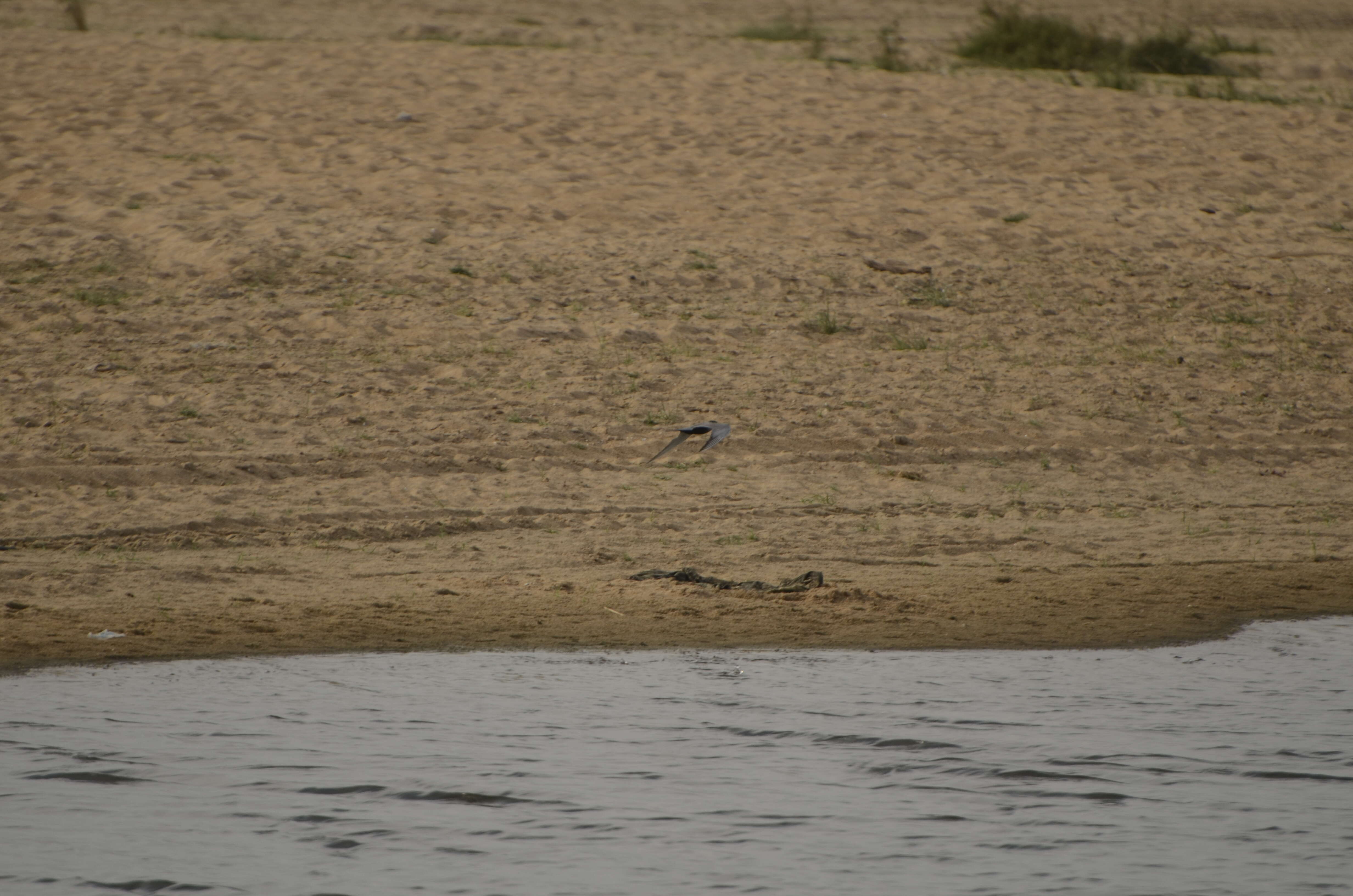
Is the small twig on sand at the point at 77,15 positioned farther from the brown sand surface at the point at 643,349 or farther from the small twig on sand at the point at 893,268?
the small twig on sand at the point at 893,268

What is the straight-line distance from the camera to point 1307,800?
4691 mm

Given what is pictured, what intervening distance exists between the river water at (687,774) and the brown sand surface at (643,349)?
18.4 inches

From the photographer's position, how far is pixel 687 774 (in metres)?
4.75

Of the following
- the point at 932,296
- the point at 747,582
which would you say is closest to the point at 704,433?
the point at 747,582

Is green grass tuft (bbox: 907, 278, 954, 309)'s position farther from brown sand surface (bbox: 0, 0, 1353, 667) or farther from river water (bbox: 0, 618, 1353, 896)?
river water (bbox: 0, 618, 1353, 896)

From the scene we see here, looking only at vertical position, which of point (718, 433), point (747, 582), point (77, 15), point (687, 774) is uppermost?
point (77, 15)

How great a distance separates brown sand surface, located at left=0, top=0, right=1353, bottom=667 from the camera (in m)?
6.77

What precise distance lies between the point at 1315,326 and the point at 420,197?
639 centimetres

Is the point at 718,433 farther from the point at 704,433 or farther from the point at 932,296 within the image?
the point at 932,296

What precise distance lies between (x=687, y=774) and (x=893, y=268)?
24.1 ft

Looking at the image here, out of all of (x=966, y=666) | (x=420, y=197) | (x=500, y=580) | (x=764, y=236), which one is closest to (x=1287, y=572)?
(x=966, y=666)

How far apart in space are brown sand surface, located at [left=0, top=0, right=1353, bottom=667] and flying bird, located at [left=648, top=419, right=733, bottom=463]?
0.13 metres

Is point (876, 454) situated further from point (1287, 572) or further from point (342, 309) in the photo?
point (342, 309)

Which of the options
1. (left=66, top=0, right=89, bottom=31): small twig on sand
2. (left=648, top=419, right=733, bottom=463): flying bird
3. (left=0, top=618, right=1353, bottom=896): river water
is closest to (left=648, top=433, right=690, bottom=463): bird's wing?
(left=648, top=419, right=733, bottom=463): flying bird
